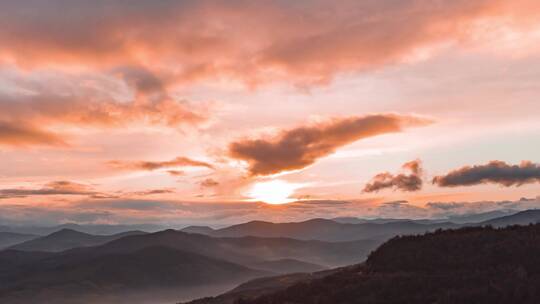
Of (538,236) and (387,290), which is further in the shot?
(538,236)

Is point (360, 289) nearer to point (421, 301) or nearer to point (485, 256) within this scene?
point (421, 301)

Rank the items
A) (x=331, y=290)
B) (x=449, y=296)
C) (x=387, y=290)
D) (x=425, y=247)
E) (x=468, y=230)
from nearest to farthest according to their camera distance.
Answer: (x=449, y=296) → (x=387, y=290) → (x=331, y=290) → (x=425, y=247) → (x=468, y=230)

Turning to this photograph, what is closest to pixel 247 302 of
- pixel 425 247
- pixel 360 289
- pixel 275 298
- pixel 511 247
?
pixel 275 298

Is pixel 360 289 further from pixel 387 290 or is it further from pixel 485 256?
pixel 485 256

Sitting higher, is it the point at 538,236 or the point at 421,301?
the point at 538,236

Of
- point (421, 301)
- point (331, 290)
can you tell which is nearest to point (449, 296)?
→ point (421, 301)

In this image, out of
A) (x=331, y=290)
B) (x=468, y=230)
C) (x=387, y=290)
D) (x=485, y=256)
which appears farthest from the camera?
(x=468, y=230)
